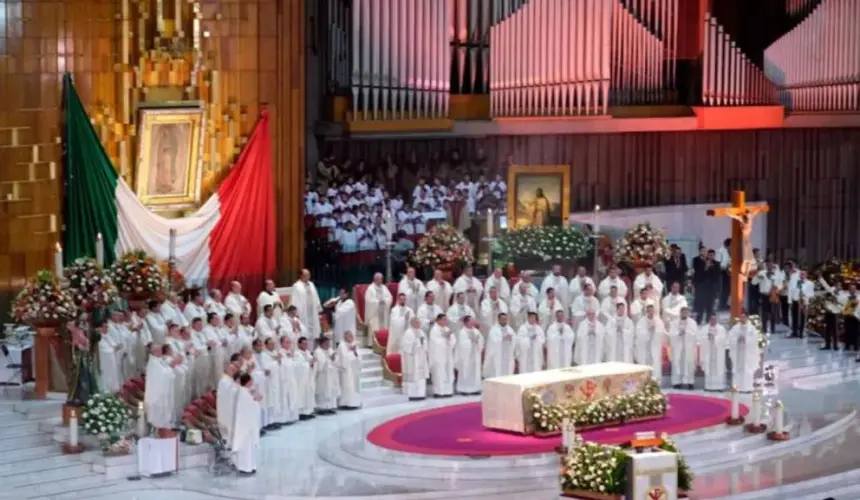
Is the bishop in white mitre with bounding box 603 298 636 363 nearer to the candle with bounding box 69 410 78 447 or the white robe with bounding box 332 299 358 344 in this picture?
the white robe with bounding box 332 299 358 344

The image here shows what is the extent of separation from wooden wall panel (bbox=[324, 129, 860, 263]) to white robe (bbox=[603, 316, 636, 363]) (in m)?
6.26

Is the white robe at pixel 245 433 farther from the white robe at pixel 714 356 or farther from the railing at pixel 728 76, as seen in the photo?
the railing at pixel 728 76

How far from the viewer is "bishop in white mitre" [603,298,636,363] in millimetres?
28891

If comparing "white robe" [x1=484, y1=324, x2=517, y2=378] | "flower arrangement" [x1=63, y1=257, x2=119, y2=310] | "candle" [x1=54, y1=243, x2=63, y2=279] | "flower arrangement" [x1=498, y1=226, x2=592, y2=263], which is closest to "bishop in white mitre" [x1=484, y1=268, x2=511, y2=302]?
"white robe" [x1=484, y1=324, x2=517, y2=378]

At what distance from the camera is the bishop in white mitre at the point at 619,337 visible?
28891 mm

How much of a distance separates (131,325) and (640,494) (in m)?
7.27

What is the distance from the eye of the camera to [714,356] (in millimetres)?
28516

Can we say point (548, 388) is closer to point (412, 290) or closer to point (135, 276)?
point (412, 290)

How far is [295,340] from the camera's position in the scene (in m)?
26.9

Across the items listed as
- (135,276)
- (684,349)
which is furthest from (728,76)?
(135,276)

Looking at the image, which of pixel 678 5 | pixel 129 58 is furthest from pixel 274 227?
pixel 678 5

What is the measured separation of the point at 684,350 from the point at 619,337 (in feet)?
2.90

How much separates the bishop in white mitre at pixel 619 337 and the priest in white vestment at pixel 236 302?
4.89 m

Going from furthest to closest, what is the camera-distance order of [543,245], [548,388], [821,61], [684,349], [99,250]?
1. [821,61]
2. [543,245]
3. [684,349]
4. [99,250]
5. [548,388]
